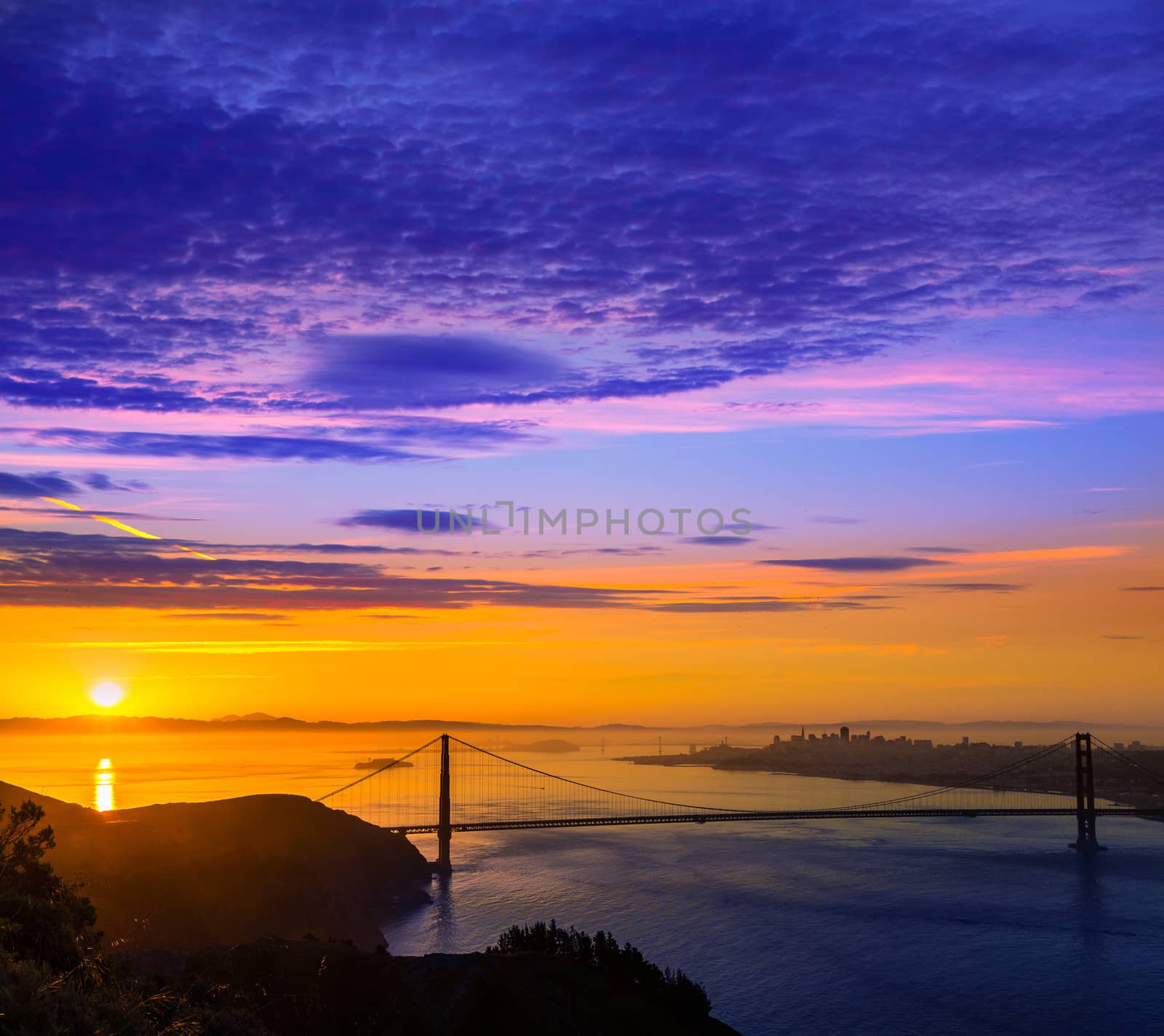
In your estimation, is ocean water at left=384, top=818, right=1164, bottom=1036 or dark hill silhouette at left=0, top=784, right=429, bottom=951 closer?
ocean water at left=384, top=818, right=1164, bottom=1036

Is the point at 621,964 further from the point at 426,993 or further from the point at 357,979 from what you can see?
the point at 357,979

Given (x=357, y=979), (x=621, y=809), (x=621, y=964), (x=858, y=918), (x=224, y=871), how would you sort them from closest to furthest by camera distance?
(x=357, y=979), (x=621, y=964), (x=224, y=871), (x=858, y=918), (x=621, y=809)

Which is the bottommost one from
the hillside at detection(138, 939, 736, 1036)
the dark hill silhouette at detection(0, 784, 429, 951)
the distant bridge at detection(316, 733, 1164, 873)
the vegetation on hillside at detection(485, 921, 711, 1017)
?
the distant bridge at detection(316, 733, 1164, 873)

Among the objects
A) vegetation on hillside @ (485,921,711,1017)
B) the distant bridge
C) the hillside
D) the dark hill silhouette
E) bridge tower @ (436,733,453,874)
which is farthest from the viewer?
the distant bridge

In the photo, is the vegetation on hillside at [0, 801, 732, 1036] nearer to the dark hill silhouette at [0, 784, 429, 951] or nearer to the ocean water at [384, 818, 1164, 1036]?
the ocean water at [384, 818, 1164, 1036]

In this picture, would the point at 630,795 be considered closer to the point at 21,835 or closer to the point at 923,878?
the point at 923,878

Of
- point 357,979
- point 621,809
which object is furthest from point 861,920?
point 621,809

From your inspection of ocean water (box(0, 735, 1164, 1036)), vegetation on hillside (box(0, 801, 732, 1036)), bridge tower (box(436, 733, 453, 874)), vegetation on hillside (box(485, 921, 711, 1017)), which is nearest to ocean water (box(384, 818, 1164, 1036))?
ocean water (box(0, 735, 1164, 1036))
